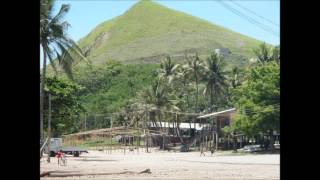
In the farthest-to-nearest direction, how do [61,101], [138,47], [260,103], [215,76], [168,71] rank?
1. [138,47]
2. [168,71]
3. [215,76]
4. [260,103]
5. [61,101]

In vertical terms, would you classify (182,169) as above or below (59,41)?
below

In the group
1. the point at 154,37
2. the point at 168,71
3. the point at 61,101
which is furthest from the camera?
the point at 154,37

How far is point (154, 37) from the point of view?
157750 mm

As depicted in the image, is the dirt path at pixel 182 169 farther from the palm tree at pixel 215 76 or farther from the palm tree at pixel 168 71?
the palm tree at pixel 168 71

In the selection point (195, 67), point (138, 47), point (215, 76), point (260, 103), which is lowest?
point (260, 103)

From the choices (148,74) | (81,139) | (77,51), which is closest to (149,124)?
(81,139)

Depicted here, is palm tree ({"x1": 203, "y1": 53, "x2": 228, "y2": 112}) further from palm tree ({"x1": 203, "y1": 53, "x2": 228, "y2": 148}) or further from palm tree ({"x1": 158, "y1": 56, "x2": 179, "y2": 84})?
palm tree ({"x1": 158, "y1": 56, "x2": 179, "y2": 84})

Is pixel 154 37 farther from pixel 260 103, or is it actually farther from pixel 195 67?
pixel 260 103

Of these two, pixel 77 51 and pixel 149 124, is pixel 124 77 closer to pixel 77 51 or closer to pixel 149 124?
pixel 149 124

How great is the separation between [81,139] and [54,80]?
22.2 metres

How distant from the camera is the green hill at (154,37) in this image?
454 ft

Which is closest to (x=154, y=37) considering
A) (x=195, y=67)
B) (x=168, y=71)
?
(x=168, y=71)

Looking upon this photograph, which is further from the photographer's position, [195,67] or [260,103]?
[195,67]

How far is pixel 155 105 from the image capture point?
198 feet
